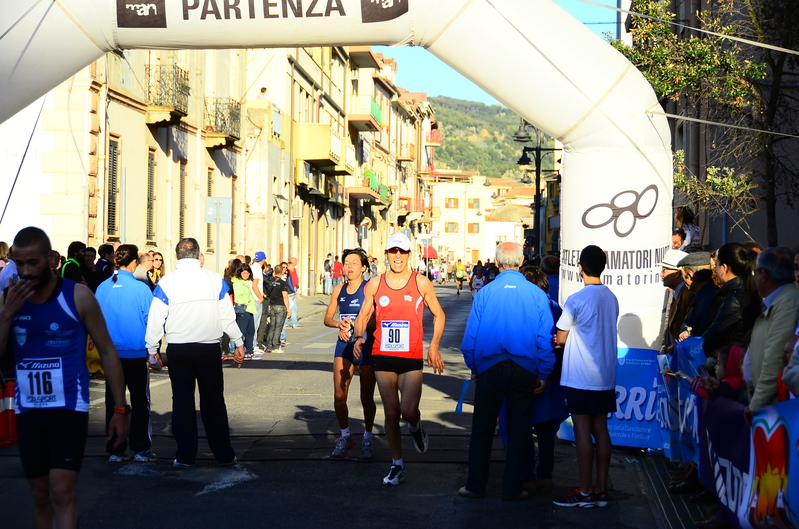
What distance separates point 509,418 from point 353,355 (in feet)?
5.99

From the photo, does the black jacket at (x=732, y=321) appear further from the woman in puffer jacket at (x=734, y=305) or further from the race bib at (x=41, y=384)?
the race bib at (x=41, y=384)

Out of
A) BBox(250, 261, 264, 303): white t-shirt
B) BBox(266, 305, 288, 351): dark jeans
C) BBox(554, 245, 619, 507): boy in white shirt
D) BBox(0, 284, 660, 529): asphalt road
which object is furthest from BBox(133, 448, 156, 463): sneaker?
BBox(266, 305, 288, 351): dark jeans

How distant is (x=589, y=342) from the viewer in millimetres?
7414

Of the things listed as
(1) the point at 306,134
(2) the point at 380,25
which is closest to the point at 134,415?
(2) the point at 380,25

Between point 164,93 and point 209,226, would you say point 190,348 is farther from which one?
point 209,226

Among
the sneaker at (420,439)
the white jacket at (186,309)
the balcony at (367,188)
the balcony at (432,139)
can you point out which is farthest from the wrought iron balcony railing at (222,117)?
the balcony at (432,139)

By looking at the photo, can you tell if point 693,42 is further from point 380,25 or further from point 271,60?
point 271,60

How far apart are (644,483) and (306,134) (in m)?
36.2

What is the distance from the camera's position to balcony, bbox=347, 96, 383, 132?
55.3 m

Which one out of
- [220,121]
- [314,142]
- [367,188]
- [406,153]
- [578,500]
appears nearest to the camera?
[578,500]

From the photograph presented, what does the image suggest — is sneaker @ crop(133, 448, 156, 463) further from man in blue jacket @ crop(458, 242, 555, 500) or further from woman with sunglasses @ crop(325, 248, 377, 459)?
man in blue jacket @ crop(458, 242, 555, 500)

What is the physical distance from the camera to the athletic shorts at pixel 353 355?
344 inches

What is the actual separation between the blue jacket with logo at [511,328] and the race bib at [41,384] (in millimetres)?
3073

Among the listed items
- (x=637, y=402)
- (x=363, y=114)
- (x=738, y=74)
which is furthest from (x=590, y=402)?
(x=363, y=114)
